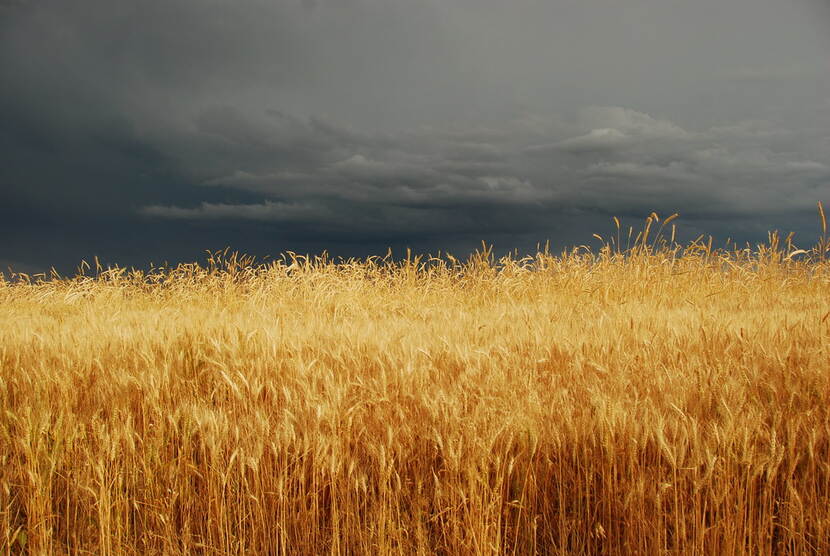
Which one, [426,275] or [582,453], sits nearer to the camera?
[582,453]

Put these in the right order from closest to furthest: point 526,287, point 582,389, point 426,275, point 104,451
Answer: point 104,451 → point 582,389 → point 526,287 → point 426,275

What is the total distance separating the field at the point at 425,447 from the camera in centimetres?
226

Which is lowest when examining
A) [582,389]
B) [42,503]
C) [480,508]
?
[42,503]

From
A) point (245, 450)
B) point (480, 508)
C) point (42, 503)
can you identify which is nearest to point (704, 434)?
point (480, 508)

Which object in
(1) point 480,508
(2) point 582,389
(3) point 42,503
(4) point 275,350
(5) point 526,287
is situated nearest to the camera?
(1) point 480,508

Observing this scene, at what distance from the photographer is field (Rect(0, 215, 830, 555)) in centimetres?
226

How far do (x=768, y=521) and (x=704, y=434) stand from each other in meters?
0.47

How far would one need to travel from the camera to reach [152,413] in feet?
10.1

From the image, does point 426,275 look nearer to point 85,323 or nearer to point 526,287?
point 526,287

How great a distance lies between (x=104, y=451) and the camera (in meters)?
2.70

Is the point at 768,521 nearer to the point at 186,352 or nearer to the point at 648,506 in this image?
the point at 648,506

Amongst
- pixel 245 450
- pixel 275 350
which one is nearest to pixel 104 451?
pixel 245 450

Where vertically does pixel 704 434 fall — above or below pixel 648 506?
above

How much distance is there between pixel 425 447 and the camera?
2.55 metres
